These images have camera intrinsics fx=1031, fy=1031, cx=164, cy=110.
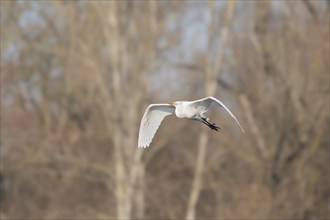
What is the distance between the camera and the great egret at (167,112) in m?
11.5

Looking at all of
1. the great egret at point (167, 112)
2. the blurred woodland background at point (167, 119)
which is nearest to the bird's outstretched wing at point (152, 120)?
the great egret at point (167, 112)

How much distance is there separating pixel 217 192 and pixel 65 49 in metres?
5.88

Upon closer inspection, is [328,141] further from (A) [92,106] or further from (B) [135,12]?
(A) [92,106]

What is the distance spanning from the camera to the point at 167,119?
26.8 metres

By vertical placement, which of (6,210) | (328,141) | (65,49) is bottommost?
(6,210)

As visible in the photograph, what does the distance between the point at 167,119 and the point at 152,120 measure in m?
14.1

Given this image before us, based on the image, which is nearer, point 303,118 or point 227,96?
point 303,118

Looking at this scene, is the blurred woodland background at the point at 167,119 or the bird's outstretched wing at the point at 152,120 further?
the blurred woodland background at the point at 167,119

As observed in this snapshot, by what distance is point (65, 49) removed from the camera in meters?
25.6

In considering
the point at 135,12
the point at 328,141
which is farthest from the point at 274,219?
the point at 135,12

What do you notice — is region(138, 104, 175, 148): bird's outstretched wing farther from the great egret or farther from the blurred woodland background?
the blurred woodland background

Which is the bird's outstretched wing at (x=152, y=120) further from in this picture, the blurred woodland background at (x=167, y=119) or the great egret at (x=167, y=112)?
the blurred woodland background at (x=167, y=119)

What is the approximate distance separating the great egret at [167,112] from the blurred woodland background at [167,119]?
6598 millimetres

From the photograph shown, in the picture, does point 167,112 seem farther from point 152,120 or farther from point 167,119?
point 167,119
